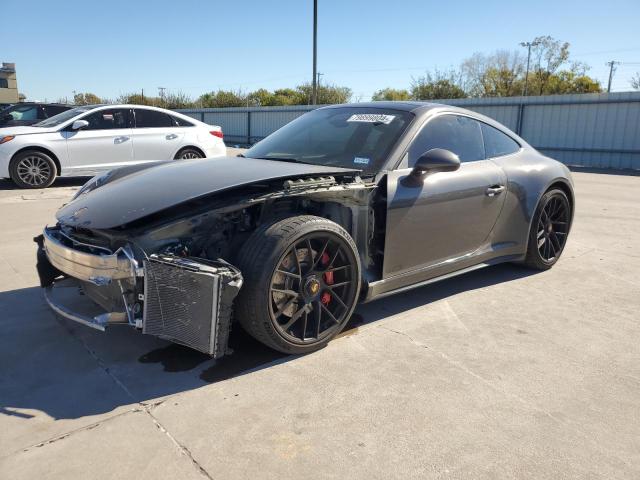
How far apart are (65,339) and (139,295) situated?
38.5 inches

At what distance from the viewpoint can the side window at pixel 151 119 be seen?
387 inches

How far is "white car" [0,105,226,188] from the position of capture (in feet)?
29.7

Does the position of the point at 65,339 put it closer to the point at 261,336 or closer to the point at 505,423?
the point at 261,336

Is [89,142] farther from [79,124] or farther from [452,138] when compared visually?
[452,138]

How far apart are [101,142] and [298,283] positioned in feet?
25.4

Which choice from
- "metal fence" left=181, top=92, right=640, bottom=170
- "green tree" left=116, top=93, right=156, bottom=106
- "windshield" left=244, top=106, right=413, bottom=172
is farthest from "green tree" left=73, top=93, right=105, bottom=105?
"windshield" left=244, top=106, right=413, bottom=172

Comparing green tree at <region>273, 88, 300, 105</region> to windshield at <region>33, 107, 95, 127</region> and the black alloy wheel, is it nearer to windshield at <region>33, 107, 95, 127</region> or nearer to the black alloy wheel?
windshield at <region>33, 107, 95, 127</region>

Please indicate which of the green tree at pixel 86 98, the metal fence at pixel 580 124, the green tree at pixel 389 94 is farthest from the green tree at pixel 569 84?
the green tree at pixel 86 98

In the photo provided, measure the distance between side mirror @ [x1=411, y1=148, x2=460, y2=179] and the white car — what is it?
750 centimetres

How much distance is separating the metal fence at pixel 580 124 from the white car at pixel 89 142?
1338 centimetres

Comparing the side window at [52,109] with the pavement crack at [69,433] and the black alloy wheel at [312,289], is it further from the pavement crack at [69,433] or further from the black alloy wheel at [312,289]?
the pavement crack at [69,433]

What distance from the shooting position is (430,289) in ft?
14.2

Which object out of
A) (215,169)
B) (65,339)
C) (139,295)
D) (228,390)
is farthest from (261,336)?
(65,339)

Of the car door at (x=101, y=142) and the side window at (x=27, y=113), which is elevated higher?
the side window at (x=27, y=113)
